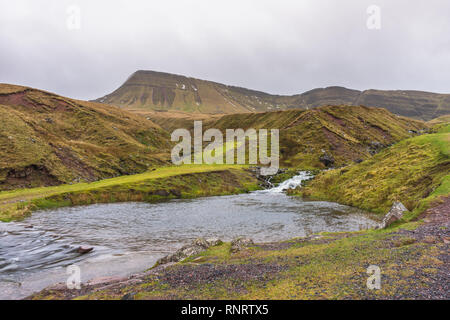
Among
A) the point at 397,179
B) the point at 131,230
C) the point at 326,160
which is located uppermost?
the point at 326,160

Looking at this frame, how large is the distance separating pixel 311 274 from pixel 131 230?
2590cm

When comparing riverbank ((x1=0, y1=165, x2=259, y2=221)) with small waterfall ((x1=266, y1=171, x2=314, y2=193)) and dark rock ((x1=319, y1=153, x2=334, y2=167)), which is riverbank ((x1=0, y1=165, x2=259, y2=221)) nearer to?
small waterfall ((x1=266, y1=171, x2=314, y2=193))

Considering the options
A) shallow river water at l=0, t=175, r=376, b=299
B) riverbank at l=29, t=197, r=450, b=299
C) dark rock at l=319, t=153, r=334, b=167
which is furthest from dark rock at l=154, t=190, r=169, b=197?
dark rock at l=319, t=153, r=334, b=167

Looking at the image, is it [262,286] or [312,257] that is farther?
[312,257]

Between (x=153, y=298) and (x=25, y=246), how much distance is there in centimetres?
2220

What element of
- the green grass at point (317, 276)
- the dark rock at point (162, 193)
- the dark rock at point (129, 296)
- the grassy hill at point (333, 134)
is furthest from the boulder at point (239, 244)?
the grassy hill at point (333, 134)

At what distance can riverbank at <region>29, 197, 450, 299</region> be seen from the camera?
12048 millimetres

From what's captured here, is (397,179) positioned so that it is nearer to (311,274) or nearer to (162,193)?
(311,274)

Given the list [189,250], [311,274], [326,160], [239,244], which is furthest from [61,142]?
[311,274]

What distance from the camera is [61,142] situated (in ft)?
276

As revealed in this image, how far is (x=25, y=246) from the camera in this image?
27.4 metres
